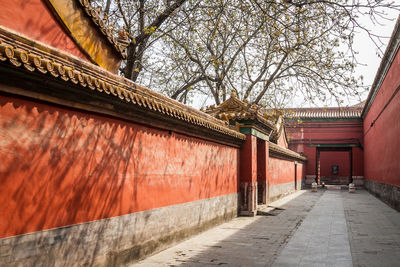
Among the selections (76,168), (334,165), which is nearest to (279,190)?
(334,165)

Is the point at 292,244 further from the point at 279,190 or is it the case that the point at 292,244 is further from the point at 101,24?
the point at 279,190

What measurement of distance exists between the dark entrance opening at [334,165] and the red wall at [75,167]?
72.5 ft

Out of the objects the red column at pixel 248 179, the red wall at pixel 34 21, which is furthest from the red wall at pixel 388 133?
the red wall at pixel 34 21

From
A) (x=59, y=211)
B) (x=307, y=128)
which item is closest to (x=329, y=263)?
(x=59, y=211)

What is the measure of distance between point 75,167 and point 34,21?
177cm

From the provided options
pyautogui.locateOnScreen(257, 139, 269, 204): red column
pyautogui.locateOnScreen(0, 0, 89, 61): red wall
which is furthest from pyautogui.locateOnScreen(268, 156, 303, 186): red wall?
pyautogui.locateOnScreen(0, 0, 89, 61): red wall

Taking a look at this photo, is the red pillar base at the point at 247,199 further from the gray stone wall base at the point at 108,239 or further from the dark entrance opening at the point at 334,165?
the dark entrance opening at the point at 334,165

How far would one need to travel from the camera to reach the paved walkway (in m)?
5.12

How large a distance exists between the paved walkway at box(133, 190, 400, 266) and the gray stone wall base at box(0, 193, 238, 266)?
240mm

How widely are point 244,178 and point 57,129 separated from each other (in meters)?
7.27

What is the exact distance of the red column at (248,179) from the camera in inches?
394

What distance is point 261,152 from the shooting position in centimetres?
1238

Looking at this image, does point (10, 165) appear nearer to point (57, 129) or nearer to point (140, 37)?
point (57, 129)

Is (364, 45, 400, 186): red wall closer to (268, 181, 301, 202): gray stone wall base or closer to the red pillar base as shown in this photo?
(268, 181, 301, 202): gray stone wall base
